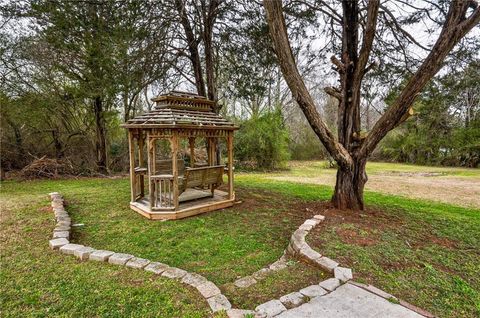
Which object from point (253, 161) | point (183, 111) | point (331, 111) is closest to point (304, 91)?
point (183, 111)

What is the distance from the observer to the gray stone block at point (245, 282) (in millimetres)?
2689

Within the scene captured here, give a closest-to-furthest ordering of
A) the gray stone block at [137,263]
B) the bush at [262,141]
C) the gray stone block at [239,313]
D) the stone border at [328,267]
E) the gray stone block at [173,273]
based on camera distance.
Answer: the gray stone block at [239,313]
the stone border at [328,267]
the gray stone block at [173,273]
the gray stone block at [137,263]
the bush at [262,141]

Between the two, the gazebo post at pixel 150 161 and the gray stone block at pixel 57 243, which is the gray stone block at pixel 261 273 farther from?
the gazebo post at pixel 150 161

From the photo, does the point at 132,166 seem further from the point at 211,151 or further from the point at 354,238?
the point at 354,238

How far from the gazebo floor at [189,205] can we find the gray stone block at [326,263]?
10.2ft

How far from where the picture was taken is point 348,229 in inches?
157

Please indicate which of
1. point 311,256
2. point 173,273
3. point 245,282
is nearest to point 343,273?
point 311,256

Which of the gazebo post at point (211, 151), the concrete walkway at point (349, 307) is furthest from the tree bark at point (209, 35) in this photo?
the concrete walkway at point (349, 307)

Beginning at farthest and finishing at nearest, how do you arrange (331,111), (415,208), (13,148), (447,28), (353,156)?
(331,111)
(13,148)
(415,208)
(353,156)
(447,28)

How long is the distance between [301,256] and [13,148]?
11.4 metres

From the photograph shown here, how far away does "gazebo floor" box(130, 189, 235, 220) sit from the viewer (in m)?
5.15

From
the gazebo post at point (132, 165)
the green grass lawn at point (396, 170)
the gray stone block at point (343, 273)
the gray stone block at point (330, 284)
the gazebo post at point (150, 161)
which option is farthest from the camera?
the green grass lawn at point (396, 170)

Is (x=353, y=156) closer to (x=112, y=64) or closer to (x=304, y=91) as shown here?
(x=304, y=91)

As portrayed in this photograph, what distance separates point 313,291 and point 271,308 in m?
0.51
